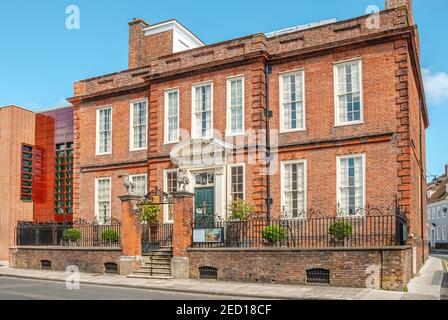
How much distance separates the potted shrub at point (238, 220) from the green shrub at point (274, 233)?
153 cm

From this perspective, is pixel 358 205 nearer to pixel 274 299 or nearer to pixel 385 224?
pixel 385 224

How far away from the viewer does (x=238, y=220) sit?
22.2 metres

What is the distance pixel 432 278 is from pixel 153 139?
1426 centimetres

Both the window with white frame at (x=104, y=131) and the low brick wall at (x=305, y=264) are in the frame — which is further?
the window with white frame at (x=104, y=131)

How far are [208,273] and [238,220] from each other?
2.90 meters

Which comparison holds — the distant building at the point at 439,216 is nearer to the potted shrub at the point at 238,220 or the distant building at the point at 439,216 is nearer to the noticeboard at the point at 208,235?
the potted shrub at the point at 238,220

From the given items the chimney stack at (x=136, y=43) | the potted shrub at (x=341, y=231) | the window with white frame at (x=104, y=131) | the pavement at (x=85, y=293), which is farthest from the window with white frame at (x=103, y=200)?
the potted shrub at (x=341, y=231)

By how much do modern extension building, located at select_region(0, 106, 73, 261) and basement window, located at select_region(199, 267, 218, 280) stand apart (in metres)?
15.1

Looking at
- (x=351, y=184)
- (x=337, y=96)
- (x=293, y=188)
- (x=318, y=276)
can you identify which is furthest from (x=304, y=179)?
(x=318, y=276)

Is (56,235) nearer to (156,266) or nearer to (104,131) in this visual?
(104,131)

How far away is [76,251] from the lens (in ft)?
79.0

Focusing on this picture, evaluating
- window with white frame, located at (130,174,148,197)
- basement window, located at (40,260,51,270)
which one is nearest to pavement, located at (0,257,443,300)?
basement window, located at (40,260,51,270)

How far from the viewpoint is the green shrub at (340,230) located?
19359 mm
